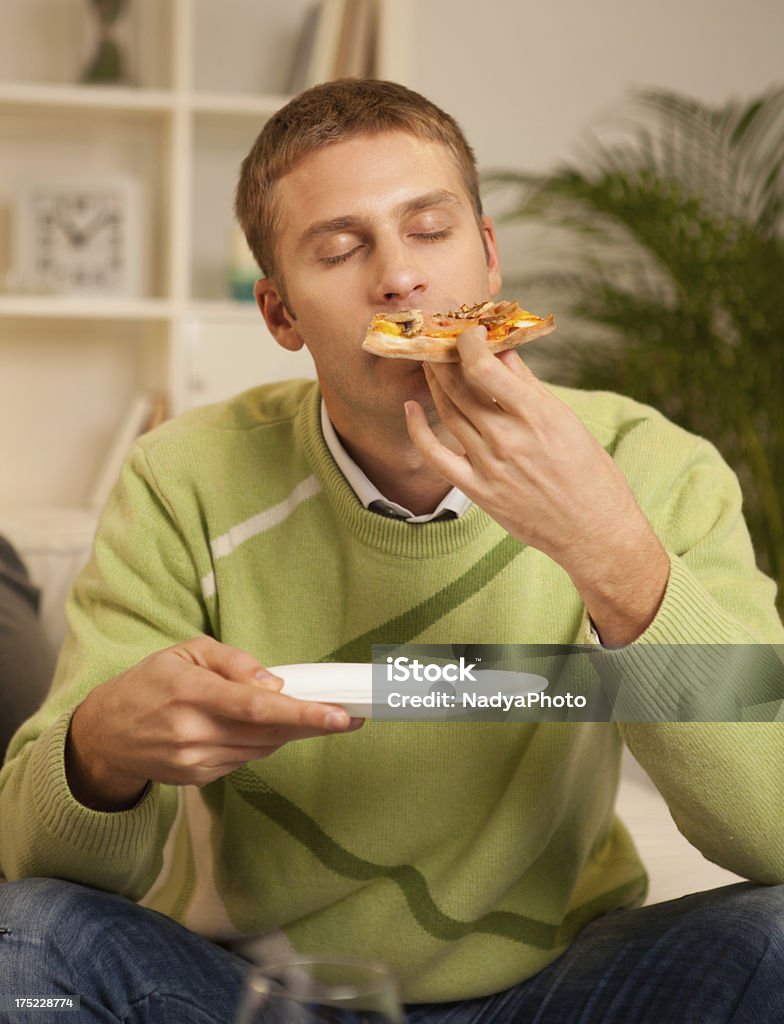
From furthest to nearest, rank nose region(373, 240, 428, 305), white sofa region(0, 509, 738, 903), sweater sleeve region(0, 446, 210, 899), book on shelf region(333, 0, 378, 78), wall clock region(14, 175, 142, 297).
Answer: wall clock region(14, 175, 142, 297) < book on shelf region(333, 0, 378, 78) < white sofa region(0, 509, 738, 903) < nose region(373, 240, 428, 305) < sweater sleeve region(0, 446, 210, 899)

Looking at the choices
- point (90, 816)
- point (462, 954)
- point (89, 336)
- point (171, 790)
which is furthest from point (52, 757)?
point (89, 336)

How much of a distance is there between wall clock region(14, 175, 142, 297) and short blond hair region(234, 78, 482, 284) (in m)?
1.70

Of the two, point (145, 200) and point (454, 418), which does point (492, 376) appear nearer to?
point (454, 418)

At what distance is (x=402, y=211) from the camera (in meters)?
1.12

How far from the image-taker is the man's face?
43.2 inches

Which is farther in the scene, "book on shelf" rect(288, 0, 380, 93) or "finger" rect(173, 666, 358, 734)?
"book on shelf" rect(288, 0, 380, 93)

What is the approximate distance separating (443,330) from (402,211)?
0.19 meters

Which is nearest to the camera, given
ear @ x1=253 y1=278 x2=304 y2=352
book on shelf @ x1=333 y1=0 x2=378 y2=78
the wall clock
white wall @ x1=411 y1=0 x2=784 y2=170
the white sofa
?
ear @ x1=253 y1=278 x2=304 y2=352

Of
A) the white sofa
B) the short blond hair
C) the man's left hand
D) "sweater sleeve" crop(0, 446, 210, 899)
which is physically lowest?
the white sofa

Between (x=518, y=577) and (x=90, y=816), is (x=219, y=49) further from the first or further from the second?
(x=90, y=816)

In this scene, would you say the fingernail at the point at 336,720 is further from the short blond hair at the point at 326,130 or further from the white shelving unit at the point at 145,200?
the white shelving unit at the point at 145,200

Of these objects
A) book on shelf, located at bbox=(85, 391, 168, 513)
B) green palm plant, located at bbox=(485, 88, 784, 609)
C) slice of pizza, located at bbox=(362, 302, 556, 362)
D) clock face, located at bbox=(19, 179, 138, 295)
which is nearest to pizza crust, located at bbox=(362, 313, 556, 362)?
slice of pizza, located at bbox=(362, 302, 556, 362)

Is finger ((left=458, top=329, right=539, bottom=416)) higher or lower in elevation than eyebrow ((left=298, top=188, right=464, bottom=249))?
lower

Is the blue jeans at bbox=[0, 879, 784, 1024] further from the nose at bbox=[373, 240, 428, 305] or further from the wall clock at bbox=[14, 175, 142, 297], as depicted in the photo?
the wall clock at bbox=[14, 175, 142, 297]
